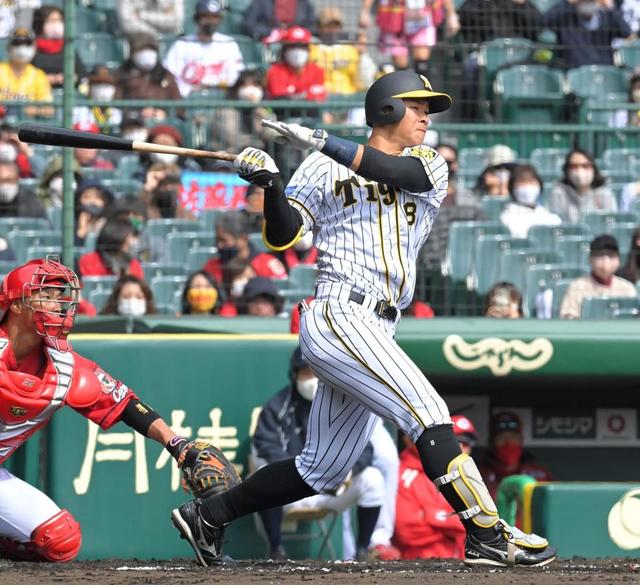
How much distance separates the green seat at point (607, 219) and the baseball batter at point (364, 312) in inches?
137

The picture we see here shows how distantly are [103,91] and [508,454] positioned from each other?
3212 millimetres

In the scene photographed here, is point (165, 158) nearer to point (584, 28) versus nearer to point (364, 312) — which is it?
point (584, 28)

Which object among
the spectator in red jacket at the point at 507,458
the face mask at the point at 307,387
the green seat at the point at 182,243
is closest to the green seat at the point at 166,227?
the green seat at the point at 182,243

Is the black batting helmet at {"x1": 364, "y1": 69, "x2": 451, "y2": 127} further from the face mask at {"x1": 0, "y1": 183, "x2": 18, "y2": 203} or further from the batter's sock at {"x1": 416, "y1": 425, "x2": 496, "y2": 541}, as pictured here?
the face mask at {"x1": 0, "y1": 183, "x2": 18, "y2": 203}

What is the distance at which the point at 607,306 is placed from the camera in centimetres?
686

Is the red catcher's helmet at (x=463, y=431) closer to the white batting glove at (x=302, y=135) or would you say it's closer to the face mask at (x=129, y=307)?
the face mask at (x=129, y=307)

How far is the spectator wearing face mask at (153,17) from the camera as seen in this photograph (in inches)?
339

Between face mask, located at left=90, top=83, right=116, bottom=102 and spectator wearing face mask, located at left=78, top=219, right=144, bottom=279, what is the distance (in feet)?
4.02

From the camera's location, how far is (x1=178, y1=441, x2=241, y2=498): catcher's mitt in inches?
172

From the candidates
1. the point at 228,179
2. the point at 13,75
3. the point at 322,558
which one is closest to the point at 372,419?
the point at 322,558

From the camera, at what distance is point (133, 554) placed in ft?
20.1

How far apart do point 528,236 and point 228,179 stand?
168cm

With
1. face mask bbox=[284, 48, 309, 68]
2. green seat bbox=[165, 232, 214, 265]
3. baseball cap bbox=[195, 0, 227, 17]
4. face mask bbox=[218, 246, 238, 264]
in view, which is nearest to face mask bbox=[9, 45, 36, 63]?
baseball cap bbox=[195, 0, 227, 17]

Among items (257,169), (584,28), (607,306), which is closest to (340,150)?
(257,169)
